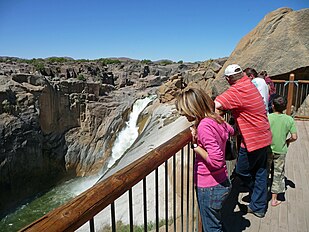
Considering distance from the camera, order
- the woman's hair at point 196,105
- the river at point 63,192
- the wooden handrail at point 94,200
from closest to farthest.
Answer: the wooden handrail at point 94,200 < the woman's hair at point 196,105 < the river at point 63,192

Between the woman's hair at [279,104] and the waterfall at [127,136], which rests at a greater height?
the woman's hair at [279,104]

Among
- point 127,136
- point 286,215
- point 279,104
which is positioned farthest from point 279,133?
point 127,136

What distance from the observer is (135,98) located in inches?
1027

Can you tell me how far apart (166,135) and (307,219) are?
931cm

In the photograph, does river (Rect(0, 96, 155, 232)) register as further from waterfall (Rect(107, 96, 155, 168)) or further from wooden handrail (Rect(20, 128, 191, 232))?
wooden handrail (Rect(20, 128, 191, 232))

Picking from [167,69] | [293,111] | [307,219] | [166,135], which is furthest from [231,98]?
[167,69]

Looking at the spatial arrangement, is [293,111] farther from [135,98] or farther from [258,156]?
[135,98]

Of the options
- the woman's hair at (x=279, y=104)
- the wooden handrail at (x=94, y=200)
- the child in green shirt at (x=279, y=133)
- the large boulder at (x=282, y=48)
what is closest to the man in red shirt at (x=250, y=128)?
the child in green shirt at (x=279, y=133)

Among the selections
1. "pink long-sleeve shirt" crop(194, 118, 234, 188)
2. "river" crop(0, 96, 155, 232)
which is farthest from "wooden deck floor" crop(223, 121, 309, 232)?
"river" crop(0, 96, 155, 232)

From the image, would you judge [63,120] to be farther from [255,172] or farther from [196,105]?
[196,105]

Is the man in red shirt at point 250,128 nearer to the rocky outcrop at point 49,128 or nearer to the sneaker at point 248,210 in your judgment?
the sneaker at point 248,210

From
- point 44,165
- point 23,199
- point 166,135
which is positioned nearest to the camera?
point 166,135

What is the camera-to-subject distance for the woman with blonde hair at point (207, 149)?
1.98m

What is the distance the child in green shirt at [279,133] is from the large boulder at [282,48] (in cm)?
669
